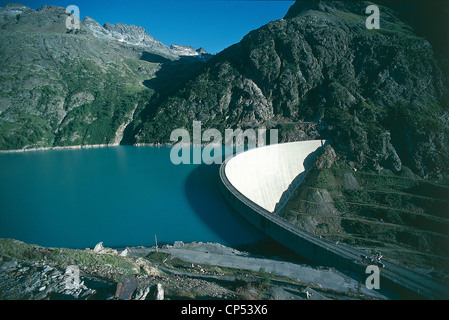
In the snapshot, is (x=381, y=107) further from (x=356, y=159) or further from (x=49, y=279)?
(x=49, y=279)

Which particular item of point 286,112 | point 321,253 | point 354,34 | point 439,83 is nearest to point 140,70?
point 286,112

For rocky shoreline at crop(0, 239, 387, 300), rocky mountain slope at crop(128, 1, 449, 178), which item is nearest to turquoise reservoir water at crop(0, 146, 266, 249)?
rocky shoreline at crop(0, 239, 387, 300)

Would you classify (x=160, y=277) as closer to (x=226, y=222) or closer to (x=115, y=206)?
(x=226, y=222)

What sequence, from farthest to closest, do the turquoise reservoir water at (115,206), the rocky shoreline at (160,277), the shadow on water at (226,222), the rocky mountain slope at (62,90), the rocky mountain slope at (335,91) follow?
the rocky mountain slope at (62,90), the rocky mountain slope at (335,91), the turquoise reservoir water at (115,206), the shadow on water at (226,222), the rocky shoreline at (160,277)

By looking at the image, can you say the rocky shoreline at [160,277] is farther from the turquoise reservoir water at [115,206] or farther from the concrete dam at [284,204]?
the turquoise reservoir water at [115,206]

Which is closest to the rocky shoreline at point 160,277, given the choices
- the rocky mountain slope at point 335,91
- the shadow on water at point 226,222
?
the shadow on water at point 226,222
